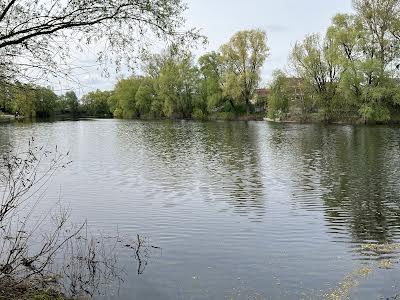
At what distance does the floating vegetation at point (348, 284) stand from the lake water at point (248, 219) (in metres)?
0.04

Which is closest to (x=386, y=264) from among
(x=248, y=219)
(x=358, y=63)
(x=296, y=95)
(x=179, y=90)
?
(x=248, y=219)

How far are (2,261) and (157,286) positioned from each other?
11.8 ft

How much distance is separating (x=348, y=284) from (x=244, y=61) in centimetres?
7899

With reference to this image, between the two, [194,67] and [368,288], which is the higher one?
[194,67]

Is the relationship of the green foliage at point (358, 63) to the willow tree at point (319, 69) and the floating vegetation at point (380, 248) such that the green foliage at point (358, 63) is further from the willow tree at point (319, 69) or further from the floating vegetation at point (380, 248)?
the floating vegetation at point (380, 248)

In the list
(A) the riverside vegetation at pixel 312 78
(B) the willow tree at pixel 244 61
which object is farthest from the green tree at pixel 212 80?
(B) the willow tree at pixel 244 61

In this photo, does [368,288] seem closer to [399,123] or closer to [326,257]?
[326,257]

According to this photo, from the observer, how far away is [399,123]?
67125 millimetres

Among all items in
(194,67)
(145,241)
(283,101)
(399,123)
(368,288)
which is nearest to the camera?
(368,288)

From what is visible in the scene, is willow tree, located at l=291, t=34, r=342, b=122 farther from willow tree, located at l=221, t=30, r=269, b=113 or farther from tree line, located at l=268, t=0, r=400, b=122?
willow tree, located at l=221, t=30, r=269, b=113

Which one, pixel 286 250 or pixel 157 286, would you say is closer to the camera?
pixel 157 286

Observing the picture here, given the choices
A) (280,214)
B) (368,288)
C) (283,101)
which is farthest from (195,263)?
(283,101)

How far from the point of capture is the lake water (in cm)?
936

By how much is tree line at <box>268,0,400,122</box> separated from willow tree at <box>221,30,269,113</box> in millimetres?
8832
